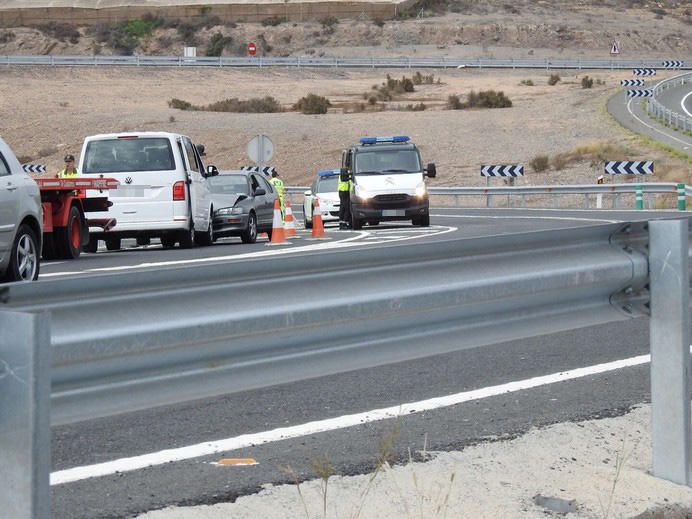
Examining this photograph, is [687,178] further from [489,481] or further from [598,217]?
[489,481]

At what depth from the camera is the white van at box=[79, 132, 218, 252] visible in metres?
23.5

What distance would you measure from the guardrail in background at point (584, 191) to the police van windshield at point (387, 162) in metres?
7.93

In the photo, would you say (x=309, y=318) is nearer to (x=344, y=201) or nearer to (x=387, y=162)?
(x=387, y=162)

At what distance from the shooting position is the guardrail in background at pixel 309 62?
93250 millimetres

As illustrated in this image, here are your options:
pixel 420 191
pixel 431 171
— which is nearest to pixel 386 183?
pixel 420 191

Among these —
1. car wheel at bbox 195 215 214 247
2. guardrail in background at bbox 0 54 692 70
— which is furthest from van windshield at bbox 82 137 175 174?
guardrail in background at bbox 0 54 692 70

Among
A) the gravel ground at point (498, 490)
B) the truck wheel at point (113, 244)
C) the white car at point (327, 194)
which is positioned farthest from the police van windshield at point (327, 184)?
the gravel ground at point (498, 490)

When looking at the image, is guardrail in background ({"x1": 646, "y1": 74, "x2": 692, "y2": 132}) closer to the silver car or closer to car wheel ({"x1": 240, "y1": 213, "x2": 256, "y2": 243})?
car wheel ({"x1": 240, "y1": 213, "x2": 256, "y2": 243})

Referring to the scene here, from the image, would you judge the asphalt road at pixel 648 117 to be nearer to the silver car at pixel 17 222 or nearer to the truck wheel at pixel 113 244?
the truck wheel at pixel 113 244

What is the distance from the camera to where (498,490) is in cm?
589

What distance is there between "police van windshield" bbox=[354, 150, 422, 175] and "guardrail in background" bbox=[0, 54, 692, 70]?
201ft

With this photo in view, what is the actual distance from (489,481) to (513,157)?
5253 cm

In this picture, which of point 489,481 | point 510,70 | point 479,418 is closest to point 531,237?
point 489,481

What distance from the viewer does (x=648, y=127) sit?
61.8 meters
